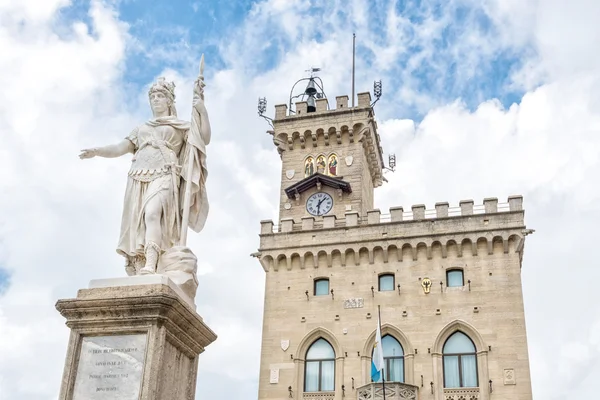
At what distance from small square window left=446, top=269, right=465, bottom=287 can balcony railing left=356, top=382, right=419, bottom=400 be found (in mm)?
4815

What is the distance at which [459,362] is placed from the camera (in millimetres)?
29422

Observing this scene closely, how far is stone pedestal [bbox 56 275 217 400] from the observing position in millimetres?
5746

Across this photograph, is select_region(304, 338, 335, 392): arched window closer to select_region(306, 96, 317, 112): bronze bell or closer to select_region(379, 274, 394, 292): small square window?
select_region(379, 274, 394, 292): small square window

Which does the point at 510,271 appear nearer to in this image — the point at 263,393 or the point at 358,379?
the point at 358,379

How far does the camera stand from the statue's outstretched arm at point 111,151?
22.9 feet

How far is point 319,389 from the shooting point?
30.2 metres

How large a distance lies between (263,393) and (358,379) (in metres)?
4.12

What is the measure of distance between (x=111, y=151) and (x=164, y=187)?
0.75 m

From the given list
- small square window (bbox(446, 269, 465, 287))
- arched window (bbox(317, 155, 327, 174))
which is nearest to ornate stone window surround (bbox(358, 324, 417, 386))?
small square window (bbox(446, 269, 465, 287))

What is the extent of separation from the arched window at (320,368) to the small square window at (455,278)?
19.3 feet

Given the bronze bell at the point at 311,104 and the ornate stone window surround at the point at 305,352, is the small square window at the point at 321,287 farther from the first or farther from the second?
the bronze bell at the point at 311,104

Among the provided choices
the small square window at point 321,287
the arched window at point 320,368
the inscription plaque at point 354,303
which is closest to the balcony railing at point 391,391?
the arched window at point 320,368

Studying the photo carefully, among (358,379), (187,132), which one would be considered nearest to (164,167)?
(187,132)

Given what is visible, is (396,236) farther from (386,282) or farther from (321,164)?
(321,164)
